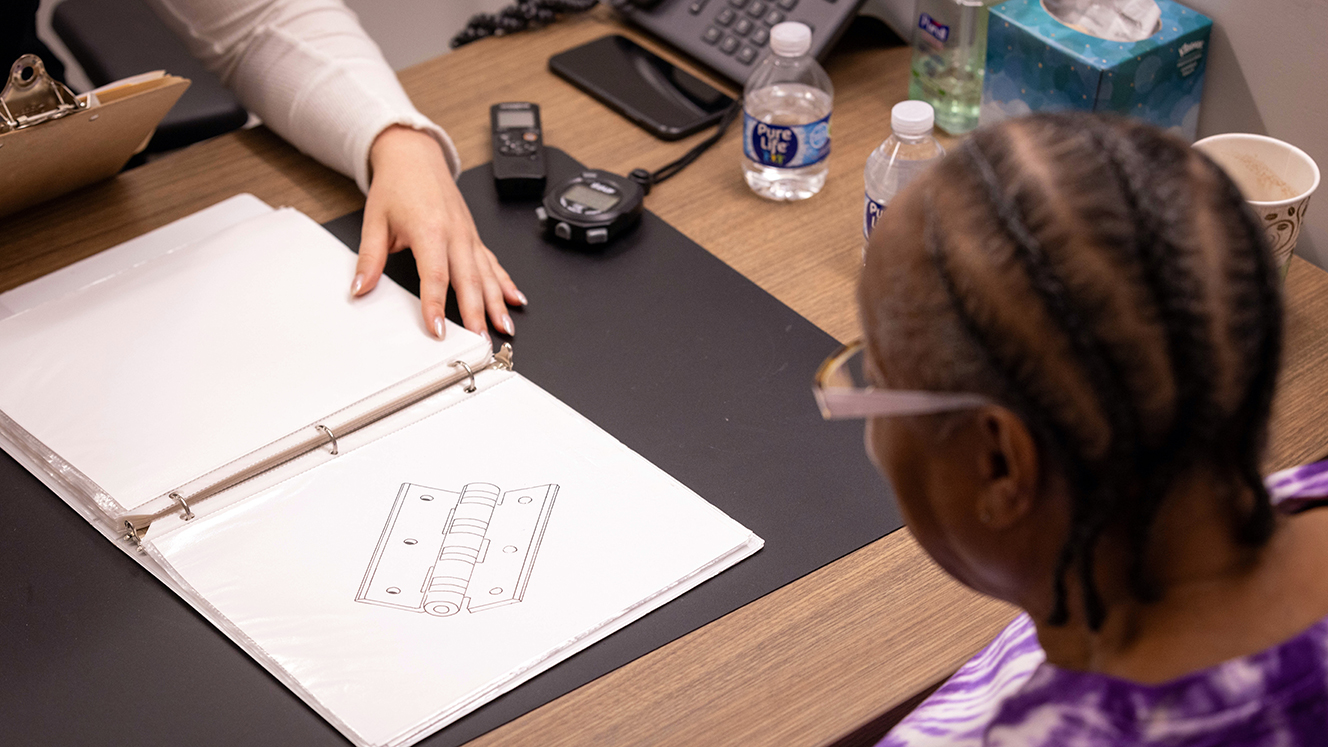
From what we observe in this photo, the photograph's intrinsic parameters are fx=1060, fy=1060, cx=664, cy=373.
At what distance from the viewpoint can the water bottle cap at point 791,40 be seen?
3.44 ft

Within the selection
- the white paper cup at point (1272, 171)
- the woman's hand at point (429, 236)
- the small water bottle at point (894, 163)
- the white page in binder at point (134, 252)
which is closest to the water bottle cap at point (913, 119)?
the small water bottle at point (894, 163)

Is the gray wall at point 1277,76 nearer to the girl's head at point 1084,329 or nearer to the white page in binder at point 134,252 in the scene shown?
the girl's head at point 1084,329

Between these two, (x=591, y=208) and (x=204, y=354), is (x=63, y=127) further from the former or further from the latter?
(x=591, y=208)

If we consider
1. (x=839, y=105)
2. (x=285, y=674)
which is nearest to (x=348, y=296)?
(x=285, y=674)

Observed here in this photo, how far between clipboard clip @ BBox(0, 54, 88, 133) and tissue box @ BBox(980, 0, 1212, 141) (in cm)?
90

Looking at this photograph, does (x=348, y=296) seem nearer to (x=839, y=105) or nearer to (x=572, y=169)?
(x=572, y=169)

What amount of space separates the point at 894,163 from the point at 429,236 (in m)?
0.45

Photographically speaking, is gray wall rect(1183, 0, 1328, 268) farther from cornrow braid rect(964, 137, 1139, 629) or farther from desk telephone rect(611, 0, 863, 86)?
cornrow braid rect(964, 137, 1139, 629)

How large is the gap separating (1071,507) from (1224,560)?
0.09 m

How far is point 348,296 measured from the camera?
952mm

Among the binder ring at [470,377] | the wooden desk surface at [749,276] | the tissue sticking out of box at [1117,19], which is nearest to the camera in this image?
the wooden desk surface at [749,276]

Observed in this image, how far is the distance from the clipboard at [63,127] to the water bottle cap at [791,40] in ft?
1.91

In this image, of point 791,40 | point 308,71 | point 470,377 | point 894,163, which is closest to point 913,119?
point 894,163

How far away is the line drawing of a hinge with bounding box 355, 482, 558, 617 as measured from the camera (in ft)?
2.38
